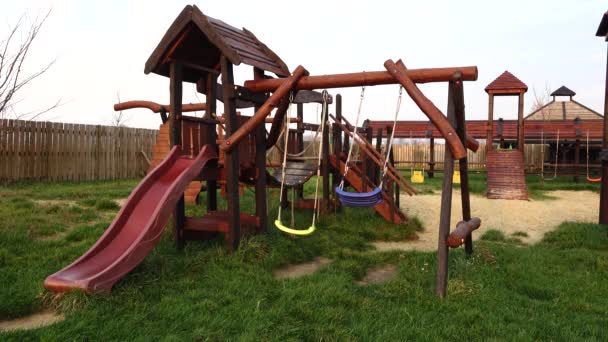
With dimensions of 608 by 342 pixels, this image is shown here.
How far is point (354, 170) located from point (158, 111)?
440 cm

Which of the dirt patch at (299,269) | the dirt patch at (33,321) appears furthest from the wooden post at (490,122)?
the dirt patch at (33,321)

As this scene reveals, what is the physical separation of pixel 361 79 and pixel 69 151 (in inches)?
474

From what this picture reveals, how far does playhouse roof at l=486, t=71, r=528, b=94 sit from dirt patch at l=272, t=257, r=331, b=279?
536 inches

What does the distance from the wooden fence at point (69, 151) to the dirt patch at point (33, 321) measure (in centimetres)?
1045

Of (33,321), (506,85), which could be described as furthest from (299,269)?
(506,85)

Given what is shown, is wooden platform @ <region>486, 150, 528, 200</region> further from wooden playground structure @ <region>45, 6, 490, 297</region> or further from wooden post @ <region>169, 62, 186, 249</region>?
wooden post @ <region>169, 62, 186, 249</region>

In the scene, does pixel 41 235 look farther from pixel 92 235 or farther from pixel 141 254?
pixel 141 254

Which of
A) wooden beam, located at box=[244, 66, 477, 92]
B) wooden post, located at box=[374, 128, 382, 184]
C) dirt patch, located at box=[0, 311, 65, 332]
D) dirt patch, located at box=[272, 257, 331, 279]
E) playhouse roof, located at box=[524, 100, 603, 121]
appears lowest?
dirt patch, located at box=[272, 257, 331, 279]

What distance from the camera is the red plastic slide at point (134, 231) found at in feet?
12.6

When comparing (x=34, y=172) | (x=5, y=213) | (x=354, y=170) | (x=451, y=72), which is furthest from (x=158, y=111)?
(x=451, y=72)

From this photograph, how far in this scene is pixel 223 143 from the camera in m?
5.51

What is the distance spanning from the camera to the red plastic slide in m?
3.83

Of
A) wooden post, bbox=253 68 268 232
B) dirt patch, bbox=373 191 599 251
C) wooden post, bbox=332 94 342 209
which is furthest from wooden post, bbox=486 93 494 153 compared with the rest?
wooden post, bbox=253 68 268 232

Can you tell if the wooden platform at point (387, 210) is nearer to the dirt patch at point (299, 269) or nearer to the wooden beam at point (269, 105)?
the dirt patch at point (299, 269)
